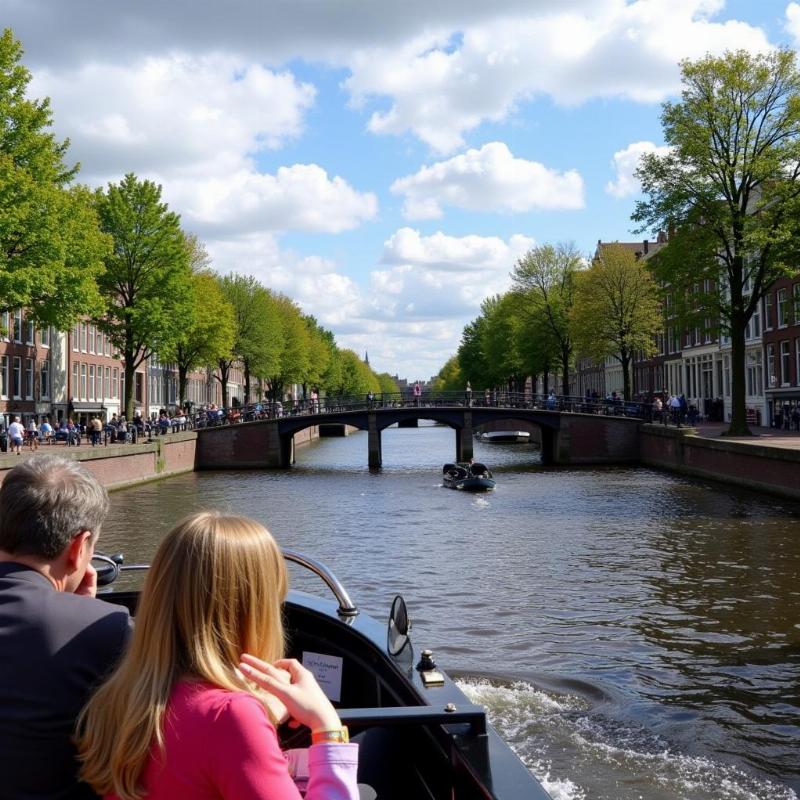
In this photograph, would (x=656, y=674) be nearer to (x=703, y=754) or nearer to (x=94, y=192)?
(x=703, y=754)

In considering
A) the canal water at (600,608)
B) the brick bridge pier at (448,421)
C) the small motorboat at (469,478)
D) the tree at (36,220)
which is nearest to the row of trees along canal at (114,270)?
the tree at (36,220)

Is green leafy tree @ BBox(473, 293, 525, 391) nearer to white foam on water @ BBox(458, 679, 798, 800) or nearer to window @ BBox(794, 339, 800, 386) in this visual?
window @ BBox(794, 339, 800, 386)

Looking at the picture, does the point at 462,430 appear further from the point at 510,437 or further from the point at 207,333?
the point at 510,437

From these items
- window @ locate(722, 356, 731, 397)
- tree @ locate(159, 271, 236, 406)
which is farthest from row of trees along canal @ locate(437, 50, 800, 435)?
tree @ locate(159, 271, 236, 406)

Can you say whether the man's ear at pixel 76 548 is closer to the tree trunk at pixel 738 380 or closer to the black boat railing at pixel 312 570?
the black boat railing at pixel 312 570

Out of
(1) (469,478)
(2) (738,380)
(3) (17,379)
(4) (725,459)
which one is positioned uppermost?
(3) (17,379)

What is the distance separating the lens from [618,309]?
51.1 m

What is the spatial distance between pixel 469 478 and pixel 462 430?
1579 centimetres

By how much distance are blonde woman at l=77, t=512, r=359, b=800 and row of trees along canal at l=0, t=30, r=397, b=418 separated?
2627 centimetres

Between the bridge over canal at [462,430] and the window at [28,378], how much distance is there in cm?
790

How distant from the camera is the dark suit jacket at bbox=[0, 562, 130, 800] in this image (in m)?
2.21

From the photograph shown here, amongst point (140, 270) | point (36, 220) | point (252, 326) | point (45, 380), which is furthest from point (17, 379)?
point (252, 326)

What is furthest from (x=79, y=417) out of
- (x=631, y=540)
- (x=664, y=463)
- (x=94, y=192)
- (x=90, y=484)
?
(x=90, y=484)

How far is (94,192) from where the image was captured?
41.7 m
